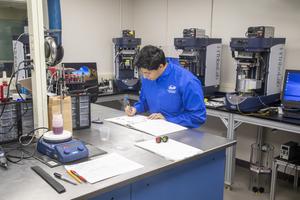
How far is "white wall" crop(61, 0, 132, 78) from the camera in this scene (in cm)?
440

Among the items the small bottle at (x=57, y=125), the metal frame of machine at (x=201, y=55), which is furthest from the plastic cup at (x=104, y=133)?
the metal frame of machine at (x=201, y=55)

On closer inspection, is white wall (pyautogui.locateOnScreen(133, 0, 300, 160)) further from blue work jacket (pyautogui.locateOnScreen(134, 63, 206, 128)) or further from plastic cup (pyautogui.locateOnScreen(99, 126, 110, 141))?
plastic cup (pyautogui.locateOnScreen(99, 126, 110, 141))

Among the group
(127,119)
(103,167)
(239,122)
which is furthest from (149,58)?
(239,122)

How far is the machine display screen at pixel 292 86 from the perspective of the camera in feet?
9.86

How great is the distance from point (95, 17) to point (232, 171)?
304cm

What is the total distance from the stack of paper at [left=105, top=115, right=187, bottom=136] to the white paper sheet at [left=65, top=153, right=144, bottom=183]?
1.60 feet

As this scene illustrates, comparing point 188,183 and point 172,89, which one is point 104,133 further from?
point 172,89

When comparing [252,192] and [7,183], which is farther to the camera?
[252,192]

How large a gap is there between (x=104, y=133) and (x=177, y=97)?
748 millimetres

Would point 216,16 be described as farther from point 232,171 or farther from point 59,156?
point 59,156

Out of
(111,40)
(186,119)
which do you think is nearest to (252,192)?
(186,119)

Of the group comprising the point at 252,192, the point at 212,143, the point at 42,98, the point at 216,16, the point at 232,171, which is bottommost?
the point at 252,192

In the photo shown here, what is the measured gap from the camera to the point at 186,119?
7.47 ft

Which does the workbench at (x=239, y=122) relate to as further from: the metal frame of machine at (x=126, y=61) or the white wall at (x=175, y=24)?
the metal frame of machine at (x=126, y=61)
